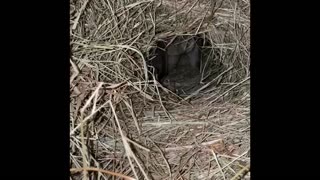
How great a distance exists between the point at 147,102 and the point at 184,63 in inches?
20.2

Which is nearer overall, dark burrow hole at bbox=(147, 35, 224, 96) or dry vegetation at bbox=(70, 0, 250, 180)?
dry vegetation at bbox=(70, 0, 250, 180)

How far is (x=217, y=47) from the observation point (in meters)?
1.26

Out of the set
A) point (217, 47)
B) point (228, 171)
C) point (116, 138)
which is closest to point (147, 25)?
point (217, 47)

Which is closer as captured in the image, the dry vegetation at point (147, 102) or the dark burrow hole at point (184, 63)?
the dry vegetation at point (147, 102)

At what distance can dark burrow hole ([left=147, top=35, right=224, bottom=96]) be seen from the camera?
1.34 m

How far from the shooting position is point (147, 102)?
108 centimetres

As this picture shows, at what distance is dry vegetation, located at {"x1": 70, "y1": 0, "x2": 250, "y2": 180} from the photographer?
0.96 metres

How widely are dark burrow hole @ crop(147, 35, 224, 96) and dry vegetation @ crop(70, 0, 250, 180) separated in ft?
0.32

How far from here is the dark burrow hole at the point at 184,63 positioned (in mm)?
1344

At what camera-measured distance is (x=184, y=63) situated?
1.56 metres

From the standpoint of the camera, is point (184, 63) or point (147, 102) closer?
point (147, 102)

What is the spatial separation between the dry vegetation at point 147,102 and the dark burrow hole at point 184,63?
0.10m

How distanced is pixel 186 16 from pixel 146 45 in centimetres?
16
